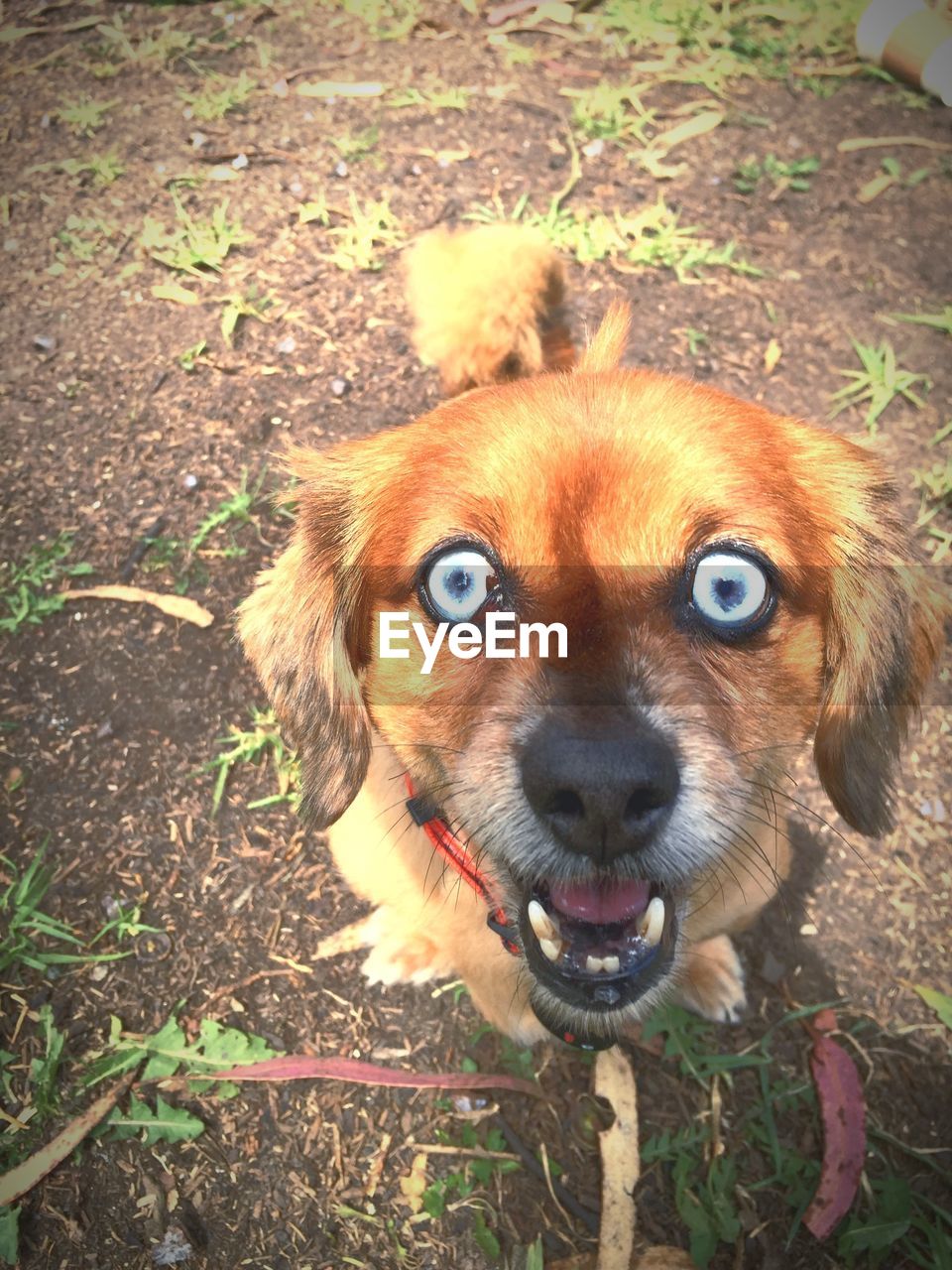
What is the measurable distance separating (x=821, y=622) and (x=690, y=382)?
601 millimetres

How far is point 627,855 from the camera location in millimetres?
1423

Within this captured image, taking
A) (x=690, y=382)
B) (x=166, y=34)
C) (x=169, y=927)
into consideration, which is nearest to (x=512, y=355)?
(x=690, y=382)

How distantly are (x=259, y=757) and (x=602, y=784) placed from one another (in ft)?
5.97

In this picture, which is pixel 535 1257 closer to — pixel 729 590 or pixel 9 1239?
pixel 9 1239

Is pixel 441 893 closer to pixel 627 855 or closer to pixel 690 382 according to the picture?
pixel 627 855

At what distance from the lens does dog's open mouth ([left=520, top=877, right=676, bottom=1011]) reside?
1.60 m

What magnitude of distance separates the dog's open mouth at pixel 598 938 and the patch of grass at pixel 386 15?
189 inches

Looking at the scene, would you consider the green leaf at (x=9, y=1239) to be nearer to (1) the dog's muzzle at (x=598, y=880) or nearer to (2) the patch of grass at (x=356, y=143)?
(1) the dog's muzzle at (x=598, y=880)

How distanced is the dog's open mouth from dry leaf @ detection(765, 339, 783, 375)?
2746 mm

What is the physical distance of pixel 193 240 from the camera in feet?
12.3

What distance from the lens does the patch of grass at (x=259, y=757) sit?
2729mm

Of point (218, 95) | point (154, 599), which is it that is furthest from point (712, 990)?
point (218, 95)

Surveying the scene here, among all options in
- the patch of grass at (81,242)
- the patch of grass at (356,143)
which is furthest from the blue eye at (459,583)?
the patch of grass at (356,143)

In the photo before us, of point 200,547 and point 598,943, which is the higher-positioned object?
point 598,943
